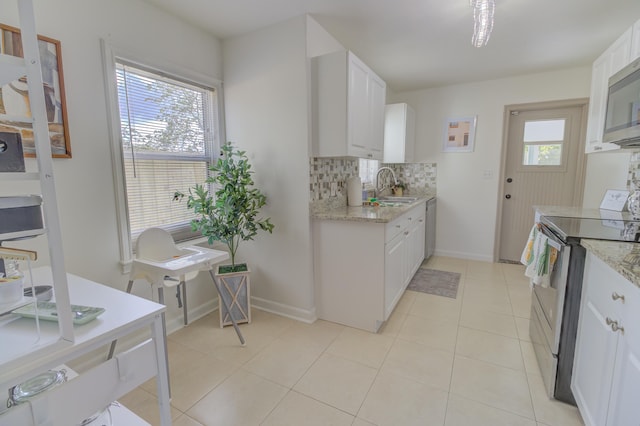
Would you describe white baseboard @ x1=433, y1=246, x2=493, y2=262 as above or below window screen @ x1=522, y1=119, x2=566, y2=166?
below

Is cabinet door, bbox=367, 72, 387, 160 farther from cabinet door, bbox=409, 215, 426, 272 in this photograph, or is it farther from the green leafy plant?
the green leafy plant

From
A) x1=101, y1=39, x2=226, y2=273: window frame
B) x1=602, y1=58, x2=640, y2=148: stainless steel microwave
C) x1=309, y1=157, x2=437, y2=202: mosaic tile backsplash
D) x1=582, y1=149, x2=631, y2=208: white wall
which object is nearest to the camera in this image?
x1=602, y1=58, x2=640, y2=148: stainless steel microwave

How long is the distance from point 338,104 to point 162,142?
1344 mm

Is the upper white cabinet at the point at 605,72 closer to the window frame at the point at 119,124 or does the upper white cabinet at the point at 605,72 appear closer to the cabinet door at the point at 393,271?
the cabinet door at the point at 393,271

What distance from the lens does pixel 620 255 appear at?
117cm

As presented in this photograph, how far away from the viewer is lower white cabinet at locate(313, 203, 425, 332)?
221cm

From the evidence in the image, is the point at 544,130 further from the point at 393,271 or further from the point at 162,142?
the point at 162,142

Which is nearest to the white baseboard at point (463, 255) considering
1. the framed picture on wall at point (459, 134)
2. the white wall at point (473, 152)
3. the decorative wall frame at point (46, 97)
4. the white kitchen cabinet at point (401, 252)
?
the white wall at point (473, 152)

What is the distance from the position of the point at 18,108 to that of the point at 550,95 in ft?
15.2

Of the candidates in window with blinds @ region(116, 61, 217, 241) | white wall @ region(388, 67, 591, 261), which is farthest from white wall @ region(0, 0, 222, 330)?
white wall @ region(388, 67, 591, 261)

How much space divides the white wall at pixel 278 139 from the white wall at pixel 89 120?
679 millimetres

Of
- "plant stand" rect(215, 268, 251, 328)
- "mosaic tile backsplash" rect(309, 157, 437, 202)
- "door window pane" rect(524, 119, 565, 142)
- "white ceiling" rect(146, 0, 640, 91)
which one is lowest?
"plant stand" rect(215, 268, 251, 328)

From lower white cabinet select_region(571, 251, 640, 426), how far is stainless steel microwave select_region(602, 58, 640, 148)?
2.60ft

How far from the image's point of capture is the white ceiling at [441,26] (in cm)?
201
